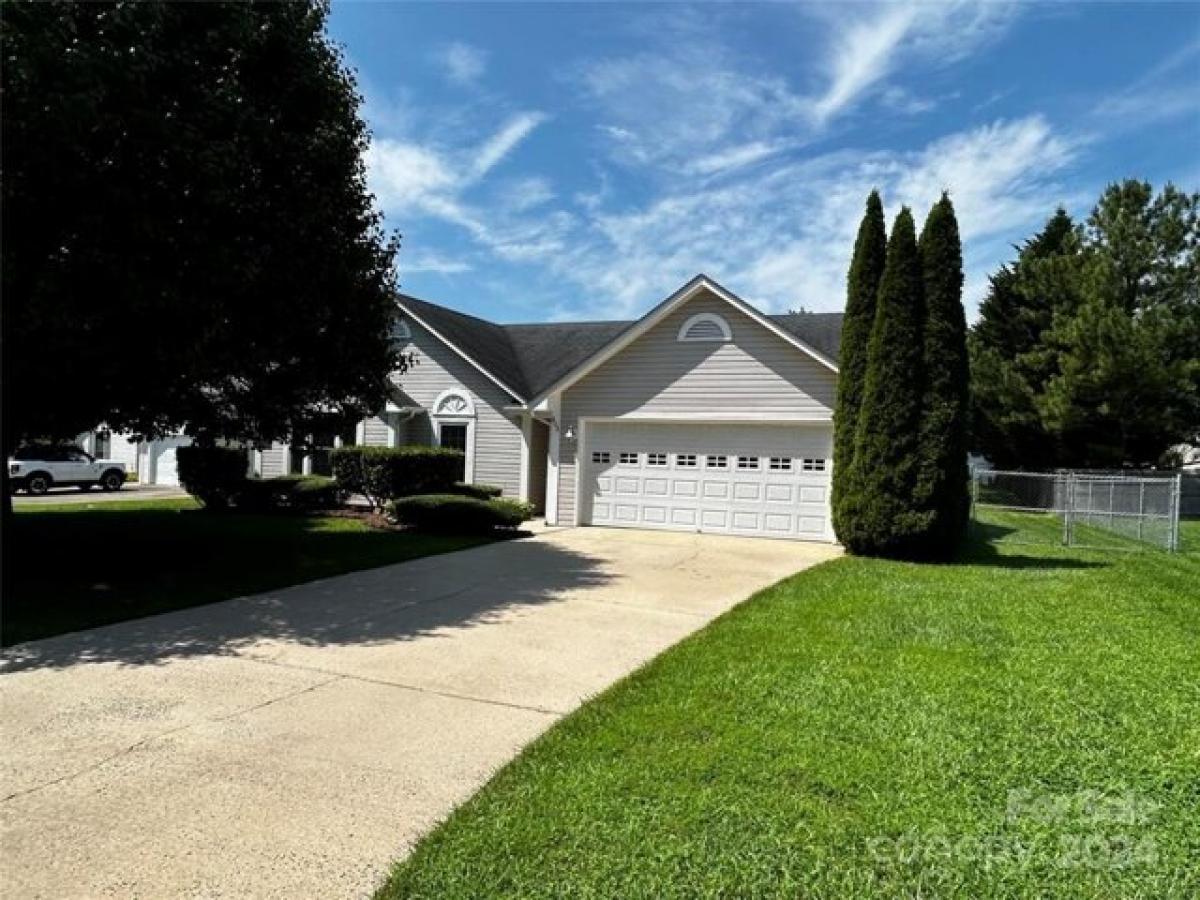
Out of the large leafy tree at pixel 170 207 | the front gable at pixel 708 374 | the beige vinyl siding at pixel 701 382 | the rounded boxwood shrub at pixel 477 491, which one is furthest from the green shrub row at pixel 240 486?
the large leafy tree at pixel 170 207

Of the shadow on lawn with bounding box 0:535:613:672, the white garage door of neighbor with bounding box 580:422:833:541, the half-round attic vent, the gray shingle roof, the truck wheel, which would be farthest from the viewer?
the truck wheel

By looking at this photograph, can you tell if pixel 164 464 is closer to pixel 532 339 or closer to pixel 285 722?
pixel 532 339

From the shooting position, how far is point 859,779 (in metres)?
3.52

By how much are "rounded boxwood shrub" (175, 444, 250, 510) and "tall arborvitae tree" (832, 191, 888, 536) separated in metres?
13.5

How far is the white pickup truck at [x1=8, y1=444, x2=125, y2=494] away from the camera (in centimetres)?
2127

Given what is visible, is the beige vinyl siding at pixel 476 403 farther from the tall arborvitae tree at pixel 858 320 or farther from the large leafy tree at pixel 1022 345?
the large leafy tree at pixel 1022 345

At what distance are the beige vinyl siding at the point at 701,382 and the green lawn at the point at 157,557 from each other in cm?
429

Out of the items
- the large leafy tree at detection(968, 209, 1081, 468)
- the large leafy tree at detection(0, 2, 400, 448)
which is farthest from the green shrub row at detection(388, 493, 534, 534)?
the large leafy tree at detection(968, 209, 1081, 468)

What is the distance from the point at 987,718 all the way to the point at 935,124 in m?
10.5

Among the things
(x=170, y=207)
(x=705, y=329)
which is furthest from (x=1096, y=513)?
(x=170, y=207)

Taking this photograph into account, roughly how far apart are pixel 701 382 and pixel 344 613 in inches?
357

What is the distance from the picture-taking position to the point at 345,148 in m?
9.02

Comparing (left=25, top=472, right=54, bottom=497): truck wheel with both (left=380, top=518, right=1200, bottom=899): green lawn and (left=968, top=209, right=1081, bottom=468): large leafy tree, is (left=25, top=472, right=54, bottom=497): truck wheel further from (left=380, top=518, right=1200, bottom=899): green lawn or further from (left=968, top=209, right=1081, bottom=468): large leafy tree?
(left=968, top=209, right=1081, bottom=468): large leafy tree

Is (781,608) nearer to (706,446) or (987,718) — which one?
(987,718)
